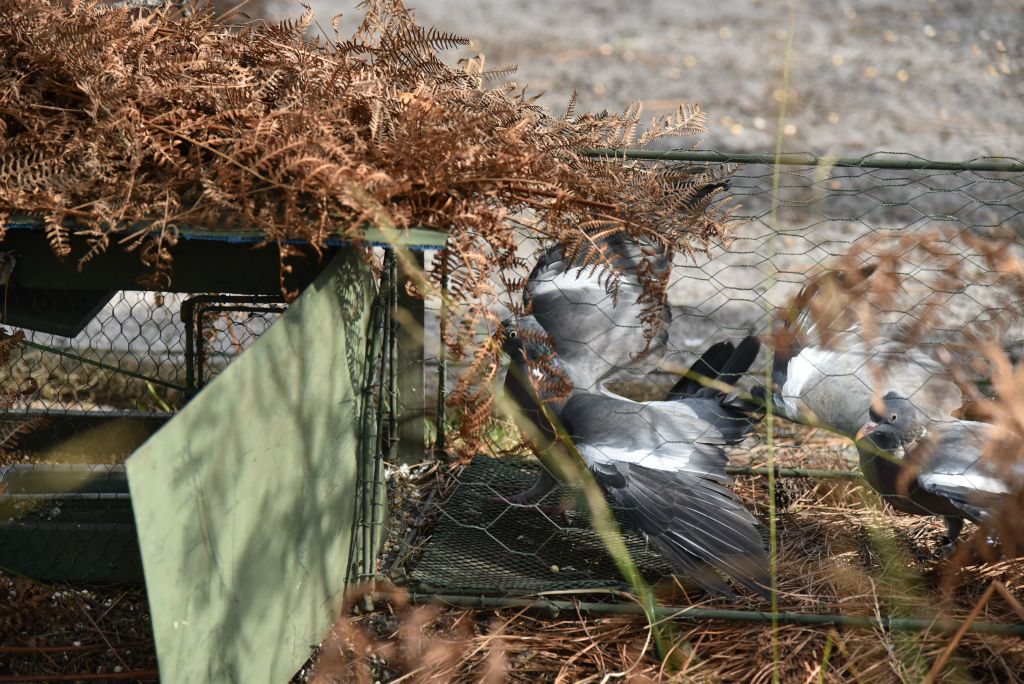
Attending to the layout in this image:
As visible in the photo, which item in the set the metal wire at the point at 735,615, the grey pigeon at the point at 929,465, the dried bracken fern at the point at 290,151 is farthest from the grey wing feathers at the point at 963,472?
the dried bracken fern at the point at 290,151

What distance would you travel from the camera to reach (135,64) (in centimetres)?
204

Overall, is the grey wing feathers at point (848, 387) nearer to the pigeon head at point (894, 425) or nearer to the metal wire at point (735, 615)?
the pigeon head at point (894, 425)

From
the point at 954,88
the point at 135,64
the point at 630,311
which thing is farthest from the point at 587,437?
the point at 954,88

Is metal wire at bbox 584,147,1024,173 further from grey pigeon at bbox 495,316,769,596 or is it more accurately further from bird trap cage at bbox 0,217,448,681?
bird trap cage at bbox 0,217,448,681

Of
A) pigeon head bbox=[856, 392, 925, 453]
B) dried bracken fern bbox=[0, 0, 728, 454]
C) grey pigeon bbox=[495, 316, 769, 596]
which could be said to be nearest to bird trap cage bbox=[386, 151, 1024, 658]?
grey pigeon bbox=[495, 316, 769, 596]

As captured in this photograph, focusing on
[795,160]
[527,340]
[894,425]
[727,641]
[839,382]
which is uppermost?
[795,160]

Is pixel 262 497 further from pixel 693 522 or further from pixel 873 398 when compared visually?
pixel 873 398

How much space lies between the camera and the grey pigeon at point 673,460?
2.37 metres

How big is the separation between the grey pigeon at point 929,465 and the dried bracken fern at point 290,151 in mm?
920

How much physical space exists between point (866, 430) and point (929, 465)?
31cm

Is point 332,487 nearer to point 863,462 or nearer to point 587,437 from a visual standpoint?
point 587,437

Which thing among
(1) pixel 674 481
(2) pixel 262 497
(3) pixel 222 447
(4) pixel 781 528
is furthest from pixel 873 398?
(3) pixel 222 447

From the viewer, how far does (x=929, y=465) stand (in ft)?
8.41

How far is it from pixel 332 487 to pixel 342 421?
0.46 ft
